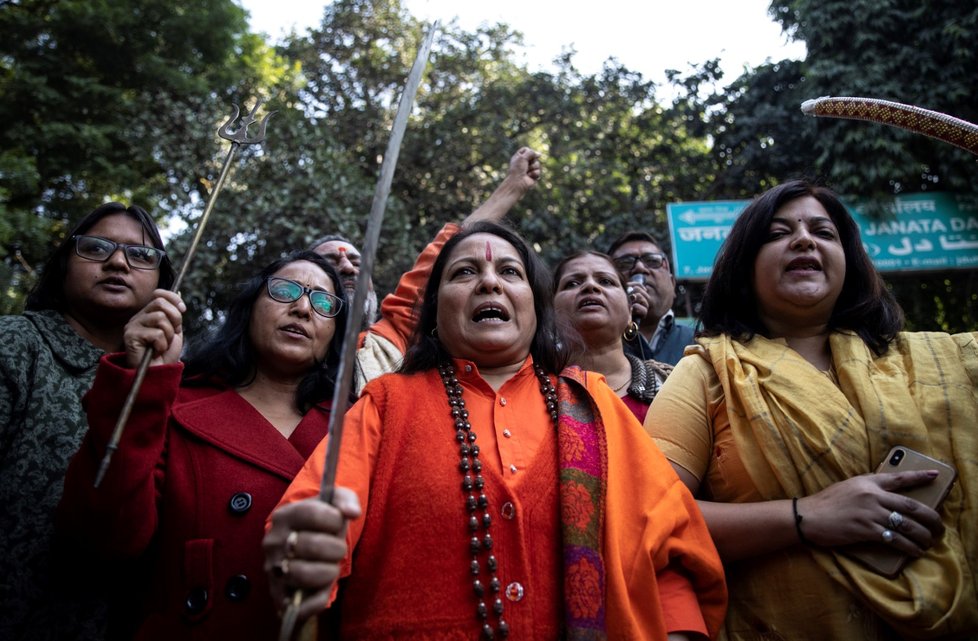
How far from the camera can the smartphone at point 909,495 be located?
1.80m

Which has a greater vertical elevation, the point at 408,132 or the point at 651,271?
the point at 408,132

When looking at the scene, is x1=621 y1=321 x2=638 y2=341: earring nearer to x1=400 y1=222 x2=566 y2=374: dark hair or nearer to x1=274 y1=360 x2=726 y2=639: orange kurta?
x1=400 y1=222 x2=566 y2=374: dark hair

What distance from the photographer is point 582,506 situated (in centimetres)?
177

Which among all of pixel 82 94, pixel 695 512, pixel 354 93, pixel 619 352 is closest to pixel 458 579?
pixel 695 512

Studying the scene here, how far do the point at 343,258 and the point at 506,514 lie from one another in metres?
2.17

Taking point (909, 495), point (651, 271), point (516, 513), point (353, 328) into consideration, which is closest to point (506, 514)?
point (516, 513)

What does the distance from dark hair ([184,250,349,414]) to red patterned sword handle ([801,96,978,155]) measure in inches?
71.0

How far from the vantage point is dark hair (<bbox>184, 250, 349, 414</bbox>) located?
8.04 ft

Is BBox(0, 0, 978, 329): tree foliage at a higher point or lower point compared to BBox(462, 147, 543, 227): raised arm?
higher

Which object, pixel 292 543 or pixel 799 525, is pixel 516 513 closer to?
pixel 292 543

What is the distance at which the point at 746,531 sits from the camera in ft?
6.26

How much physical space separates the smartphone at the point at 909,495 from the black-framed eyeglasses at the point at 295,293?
1.84 metres

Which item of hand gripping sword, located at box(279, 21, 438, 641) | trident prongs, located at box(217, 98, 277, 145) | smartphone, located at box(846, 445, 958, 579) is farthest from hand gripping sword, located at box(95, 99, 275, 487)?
smartphone, located at box(846, 445, 958, 579)

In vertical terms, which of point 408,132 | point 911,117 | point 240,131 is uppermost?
point 408,132
